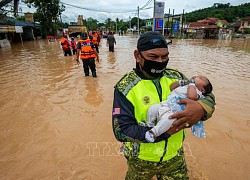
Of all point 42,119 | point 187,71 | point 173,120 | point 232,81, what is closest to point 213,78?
point 232,81

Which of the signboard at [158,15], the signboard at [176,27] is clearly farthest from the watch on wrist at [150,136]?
the signboard at [176,27]

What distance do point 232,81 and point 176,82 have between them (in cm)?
655

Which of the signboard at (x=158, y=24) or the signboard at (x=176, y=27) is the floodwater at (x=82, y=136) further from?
the signboard at (x=176, y=27)

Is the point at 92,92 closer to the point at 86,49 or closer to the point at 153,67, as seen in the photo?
the point at 86,49

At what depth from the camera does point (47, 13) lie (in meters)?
39.0

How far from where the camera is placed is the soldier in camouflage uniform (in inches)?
51.7

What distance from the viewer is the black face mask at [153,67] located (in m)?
1.43

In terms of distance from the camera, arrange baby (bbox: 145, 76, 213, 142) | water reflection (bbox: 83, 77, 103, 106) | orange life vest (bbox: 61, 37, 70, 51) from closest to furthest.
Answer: baby (bbox: 145, 76, 213, 142) → water reflection (bbox: 83, 77, 103, 106) → orange life vest (bbox: 61, 37, 70, 51)

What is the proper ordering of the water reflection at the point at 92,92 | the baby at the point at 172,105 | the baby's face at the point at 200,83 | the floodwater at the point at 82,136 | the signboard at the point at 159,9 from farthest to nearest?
A: the signboard at the point at 159,9, the water reflection at the point at 92,92, the floodwater at the point at 82,136, the baby's face at the point at 200,83, the baby at the point at 172,105

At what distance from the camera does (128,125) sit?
1331mm

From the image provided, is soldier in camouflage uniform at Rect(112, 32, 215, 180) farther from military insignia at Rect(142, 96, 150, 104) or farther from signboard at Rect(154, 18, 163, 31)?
signboard at Rect(154, 18, 163, 31)

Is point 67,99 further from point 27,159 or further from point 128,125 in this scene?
point 128,125

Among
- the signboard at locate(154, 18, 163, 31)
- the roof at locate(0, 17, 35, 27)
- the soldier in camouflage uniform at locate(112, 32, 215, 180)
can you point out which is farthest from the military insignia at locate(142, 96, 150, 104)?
the roof at locate(0, 17, 35, 27)

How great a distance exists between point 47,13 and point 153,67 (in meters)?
44.4
